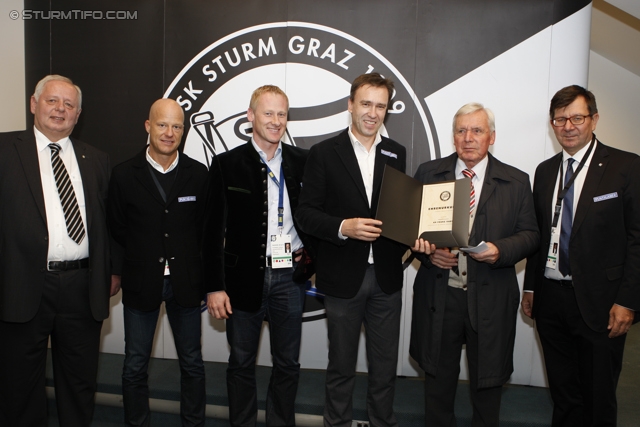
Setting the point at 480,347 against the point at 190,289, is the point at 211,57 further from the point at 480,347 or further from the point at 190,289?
the point at 480,347

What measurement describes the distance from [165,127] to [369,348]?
166 cm

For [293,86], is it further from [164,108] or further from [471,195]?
[471,195]

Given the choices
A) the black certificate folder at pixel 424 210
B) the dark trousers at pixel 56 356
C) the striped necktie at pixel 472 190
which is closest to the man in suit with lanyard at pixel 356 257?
the black certificate folder at pixel 424 210

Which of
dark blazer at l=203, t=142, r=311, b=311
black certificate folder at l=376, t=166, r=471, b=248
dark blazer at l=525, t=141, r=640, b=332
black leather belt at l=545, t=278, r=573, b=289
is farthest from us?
dark blazer at l=203, t=142, r=311, b=311

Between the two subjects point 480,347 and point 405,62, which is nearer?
point 480,347

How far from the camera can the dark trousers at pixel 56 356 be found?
8.27 feet

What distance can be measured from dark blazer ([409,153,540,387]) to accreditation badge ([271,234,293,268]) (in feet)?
2.52

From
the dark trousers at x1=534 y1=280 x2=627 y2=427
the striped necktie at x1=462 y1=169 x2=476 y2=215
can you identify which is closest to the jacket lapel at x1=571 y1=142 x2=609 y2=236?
the dark trousers at x1=534 y1=280 x2=627 y2=427

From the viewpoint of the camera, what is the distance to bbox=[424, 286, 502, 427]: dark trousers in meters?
2.54

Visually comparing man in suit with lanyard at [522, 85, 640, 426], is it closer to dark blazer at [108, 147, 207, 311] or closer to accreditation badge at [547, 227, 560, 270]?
accreditation badge at [547, 227, 560, 270]

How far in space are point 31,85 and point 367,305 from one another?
3.56 metres

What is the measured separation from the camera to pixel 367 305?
259 cm

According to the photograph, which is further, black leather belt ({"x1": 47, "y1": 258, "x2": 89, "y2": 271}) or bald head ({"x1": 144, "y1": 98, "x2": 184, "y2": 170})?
bald head ({"x1": 144, "y1": 98, "x2": 184, "y2": 170})

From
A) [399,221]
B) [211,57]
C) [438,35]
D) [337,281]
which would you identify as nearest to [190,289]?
[337,281]
